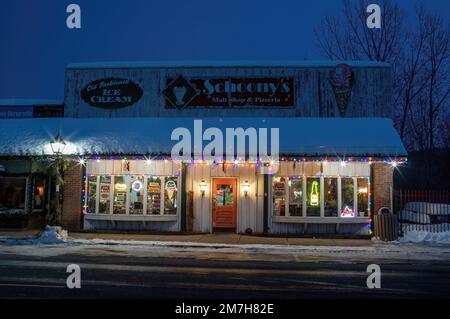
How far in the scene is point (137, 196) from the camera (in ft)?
68.6

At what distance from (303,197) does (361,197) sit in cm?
234

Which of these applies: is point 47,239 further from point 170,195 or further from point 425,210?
point 425,210

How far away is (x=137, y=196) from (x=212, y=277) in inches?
410

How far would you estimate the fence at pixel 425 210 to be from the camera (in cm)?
2053

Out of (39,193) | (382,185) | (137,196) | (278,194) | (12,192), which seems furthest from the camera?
(39,193)

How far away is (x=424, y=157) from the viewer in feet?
140

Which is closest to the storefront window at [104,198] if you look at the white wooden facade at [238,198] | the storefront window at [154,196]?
the white wooden facade at [238,198]

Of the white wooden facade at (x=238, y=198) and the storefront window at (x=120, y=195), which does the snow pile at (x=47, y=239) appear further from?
the storefront window at (x=120, y=195)

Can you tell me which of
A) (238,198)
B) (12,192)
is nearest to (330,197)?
(238,198)

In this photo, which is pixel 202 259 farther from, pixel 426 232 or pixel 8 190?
pixel 8 190

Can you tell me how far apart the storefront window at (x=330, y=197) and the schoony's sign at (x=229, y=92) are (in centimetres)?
381

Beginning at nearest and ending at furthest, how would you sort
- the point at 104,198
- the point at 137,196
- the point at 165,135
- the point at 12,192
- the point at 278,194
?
1. the point at 165,135
2. the point at 278,194
3. the point at 137,196
4. the point at 104,198
5. the point at 12,192

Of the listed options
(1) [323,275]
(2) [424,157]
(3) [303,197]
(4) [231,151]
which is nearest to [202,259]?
(1) [323,275]

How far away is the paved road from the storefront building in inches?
216
